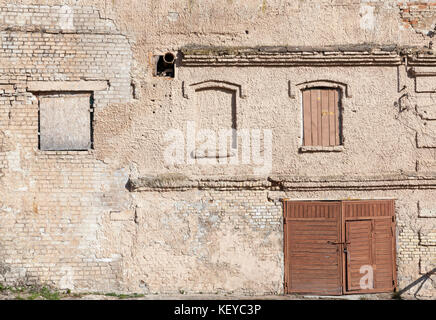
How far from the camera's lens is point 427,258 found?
944 cm

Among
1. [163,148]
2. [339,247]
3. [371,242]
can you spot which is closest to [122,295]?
[163,148]

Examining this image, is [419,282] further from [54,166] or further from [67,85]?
[67,85]

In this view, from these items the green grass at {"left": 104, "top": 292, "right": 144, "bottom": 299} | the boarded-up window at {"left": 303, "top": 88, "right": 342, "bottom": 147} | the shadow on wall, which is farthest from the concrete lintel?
the shadow on wall

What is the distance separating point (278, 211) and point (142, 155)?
10.2ft

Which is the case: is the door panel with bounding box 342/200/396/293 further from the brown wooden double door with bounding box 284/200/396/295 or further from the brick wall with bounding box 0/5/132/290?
the brick wall with bounding box 0/5/132/290

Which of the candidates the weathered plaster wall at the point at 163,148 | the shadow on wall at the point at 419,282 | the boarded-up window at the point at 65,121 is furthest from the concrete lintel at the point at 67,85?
the shadow on wall at the point at 419,282

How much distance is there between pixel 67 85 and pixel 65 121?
0.75 metres

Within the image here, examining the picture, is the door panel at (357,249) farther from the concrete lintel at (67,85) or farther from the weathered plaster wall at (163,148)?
the concrete lintel at (67,85)

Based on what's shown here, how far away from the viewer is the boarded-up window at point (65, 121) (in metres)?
9.29

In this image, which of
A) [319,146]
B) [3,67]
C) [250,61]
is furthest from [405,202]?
[3,67]

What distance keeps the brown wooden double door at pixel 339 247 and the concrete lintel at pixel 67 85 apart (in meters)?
4.66

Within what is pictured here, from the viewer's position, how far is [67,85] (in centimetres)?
928

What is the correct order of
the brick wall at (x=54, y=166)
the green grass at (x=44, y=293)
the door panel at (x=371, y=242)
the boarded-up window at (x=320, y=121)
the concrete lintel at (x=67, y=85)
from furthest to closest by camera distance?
1. the boarded-up window at (x=320, y=121)
2. the door panel at (x=371, y=242)
3. the concrete lintel at (x=67, y=85)
4. the brick wall at (x=54, y=166)
5. the green grass at (x=44, y=293)

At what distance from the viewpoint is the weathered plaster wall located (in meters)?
9.16
